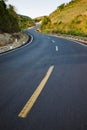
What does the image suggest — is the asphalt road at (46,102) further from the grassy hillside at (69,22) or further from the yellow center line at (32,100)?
the grassy hillside at (69,22)

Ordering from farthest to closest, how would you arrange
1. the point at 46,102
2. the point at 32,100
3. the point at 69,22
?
the point at 69,22 → the point at 32,100 → the point at 46,102

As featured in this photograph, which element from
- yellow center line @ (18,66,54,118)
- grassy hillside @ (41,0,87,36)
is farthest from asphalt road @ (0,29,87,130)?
grassy hillside @ (41,0,87,36)

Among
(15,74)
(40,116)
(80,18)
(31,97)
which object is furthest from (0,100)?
(80,18)

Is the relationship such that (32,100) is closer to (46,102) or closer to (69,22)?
(46,102)

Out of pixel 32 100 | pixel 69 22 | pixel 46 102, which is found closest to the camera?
pixel 46 102

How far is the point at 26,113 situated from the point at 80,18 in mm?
85422

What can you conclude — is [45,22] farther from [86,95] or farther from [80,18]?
[86,95]

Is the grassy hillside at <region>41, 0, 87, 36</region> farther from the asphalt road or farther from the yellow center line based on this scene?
the yellow center line

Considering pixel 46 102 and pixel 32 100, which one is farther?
pixel 32 100

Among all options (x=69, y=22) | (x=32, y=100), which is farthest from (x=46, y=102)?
(x=69, y=22)

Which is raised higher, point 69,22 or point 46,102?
point 46,102

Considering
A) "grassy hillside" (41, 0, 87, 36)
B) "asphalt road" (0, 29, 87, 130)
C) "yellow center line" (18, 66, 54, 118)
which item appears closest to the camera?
"asphalt road" (0, 29, 87, 130)

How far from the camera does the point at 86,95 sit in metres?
6.22

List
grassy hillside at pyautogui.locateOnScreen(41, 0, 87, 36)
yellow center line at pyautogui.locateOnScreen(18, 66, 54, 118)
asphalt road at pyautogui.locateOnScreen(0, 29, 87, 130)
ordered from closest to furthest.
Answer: asphalt road at pyautogui.locateOnScreen(0, 29, 87, 130) → yellow center line at pyautogui.locateOnScreen(18, 66, 54, 118) → grassy hillside at pyautogui.locateOnScreen(41, 0, 87, 36)
